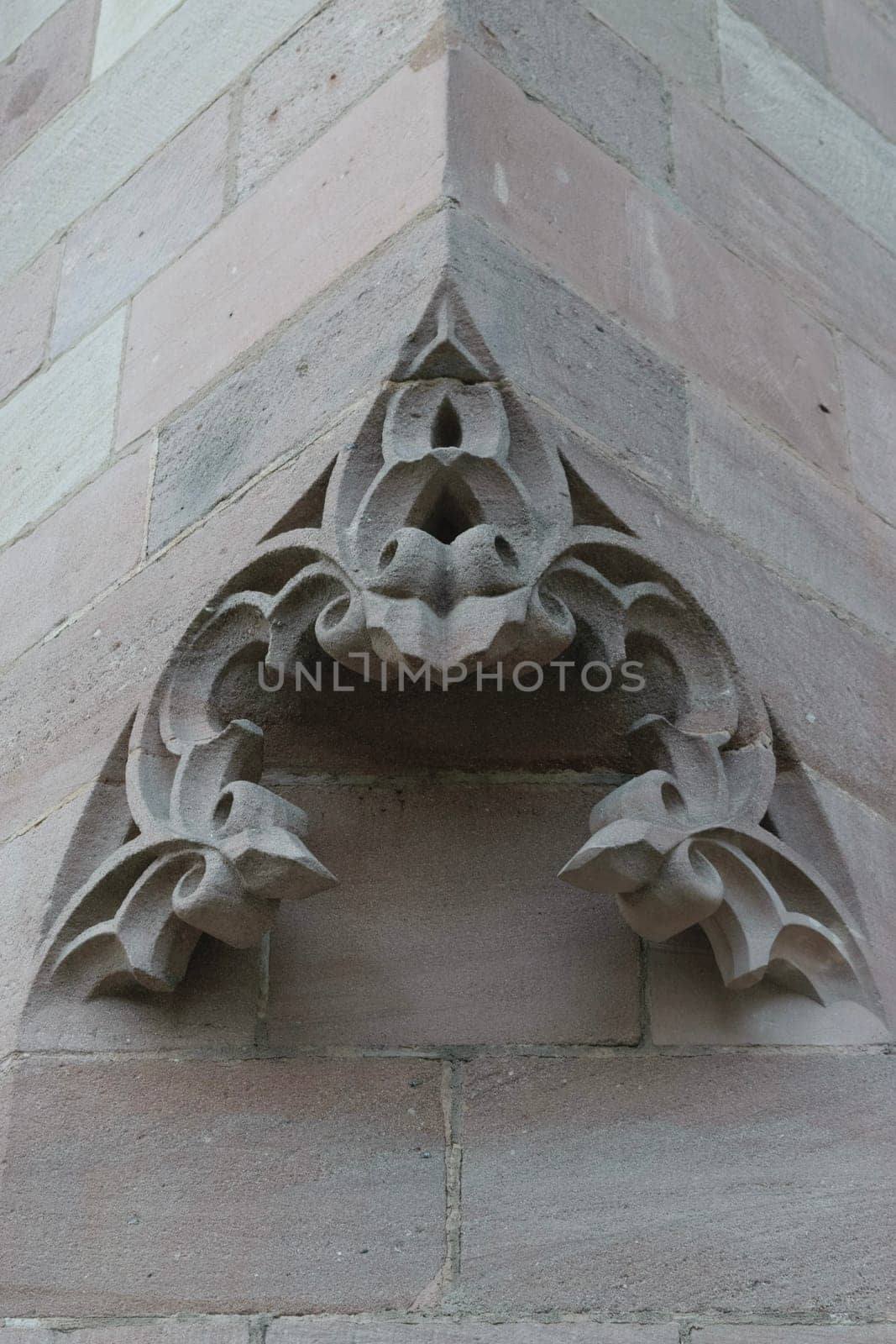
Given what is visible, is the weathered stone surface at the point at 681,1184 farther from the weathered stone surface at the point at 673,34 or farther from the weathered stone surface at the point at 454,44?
the weathered stone surface at the point at 673,34

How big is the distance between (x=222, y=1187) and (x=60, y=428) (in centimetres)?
136

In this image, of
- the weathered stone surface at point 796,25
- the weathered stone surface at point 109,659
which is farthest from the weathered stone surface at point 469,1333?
the weathered stone surface at point 796,25

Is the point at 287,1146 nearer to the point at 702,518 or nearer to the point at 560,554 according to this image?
the point at 560,554

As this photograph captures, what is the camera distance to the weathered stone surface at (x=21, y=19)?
3828 mm

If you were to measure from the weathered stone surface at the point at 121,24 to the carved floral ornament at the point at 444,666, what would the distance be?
138 centimetres

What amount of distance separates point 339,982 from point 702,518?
2.57 ft

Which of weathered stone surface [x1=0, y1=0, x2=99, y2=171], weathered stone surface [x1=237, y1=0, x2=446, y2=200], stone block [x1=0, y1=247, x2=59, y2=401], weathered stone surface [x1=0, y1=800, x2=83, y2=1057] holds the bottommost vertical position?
stone block [x1=0, y1=247, x2=59, y2=401]

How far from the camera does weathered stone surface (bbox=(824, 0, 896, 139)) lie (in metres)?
3.55

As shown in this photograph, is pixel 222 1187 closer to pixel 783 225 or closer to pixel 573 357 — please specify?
pixel 573 357

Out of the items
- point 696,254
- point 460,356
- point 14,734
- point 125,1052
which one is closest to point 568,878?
point 125,1052

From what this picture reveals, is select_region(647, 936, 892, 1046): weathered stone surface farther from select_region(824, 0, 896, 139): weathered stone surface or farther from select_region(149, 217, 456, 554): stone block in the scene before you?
select_region(824, 0, 896, 139): weathered stone surface

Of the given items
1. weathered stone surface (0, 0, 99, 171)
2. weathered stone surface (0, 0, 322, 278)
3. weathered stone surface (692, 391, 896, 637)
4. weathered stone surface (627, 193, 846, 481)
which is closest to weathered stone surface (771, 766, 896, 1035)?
weathered stone surface (692, 391, 896, 637)

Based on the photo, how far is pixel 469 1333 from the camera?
189 centimetres

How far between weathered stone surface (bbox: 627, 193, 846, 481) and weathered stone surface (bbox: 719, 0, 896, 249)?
1.28 feet
